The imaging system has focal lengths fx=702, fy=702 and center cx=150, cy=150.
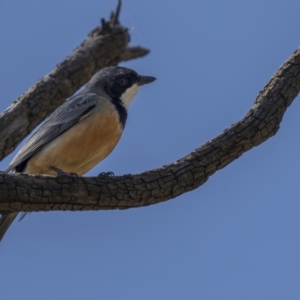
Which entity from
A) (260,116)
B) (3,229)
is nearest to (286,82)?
(260,116)

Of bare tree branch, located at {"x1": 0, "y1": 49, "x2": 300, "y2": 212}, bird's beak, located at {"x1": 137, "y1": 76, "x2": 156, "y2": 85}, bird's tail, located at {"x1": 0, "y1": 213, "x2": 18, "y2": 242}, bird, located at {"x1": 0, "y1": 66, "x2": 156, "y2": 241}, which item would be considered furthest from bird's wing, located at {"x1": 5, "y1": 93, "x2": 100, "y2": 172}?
bare tree branch, located at {"x1": 0, "y1": 49, "x2": 300, "y2": 212}

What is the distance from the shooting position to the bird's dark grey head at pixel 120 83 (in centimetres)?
1071

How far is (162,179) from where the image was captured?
782 cm

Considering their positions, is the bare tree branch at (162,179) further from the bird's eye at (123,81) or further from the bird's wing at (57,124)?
the bird's eye at (123,81)

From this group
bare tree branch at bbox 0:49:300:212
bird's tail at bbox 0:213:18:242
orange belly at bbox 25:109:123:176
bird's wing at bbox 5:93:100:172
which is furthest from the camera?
bird's wing at bbox 5:93:100:172

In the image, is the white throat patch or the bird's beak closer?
the white throat patch

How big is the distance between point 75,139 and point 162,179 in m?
1.91

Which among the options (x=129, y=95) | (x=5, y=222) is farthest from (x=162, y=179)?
(x=129, y=95)

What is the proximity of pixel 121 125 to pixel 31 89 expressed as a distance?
208 cm

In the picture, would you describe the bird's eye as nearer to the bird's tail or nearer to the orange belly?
the orange belly

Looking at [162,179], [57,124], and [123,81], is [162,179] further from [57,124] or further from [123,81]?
[123,81]

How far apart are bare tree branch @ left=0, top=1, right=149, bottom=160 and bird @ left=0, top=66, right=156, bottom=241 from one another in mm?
551

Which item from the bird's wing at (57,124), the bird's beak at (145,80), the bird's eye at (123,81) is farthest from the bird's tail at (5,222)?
the bird's beak at (145,80)

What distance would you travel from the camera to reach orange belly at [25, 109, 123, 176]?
9.23 metres
